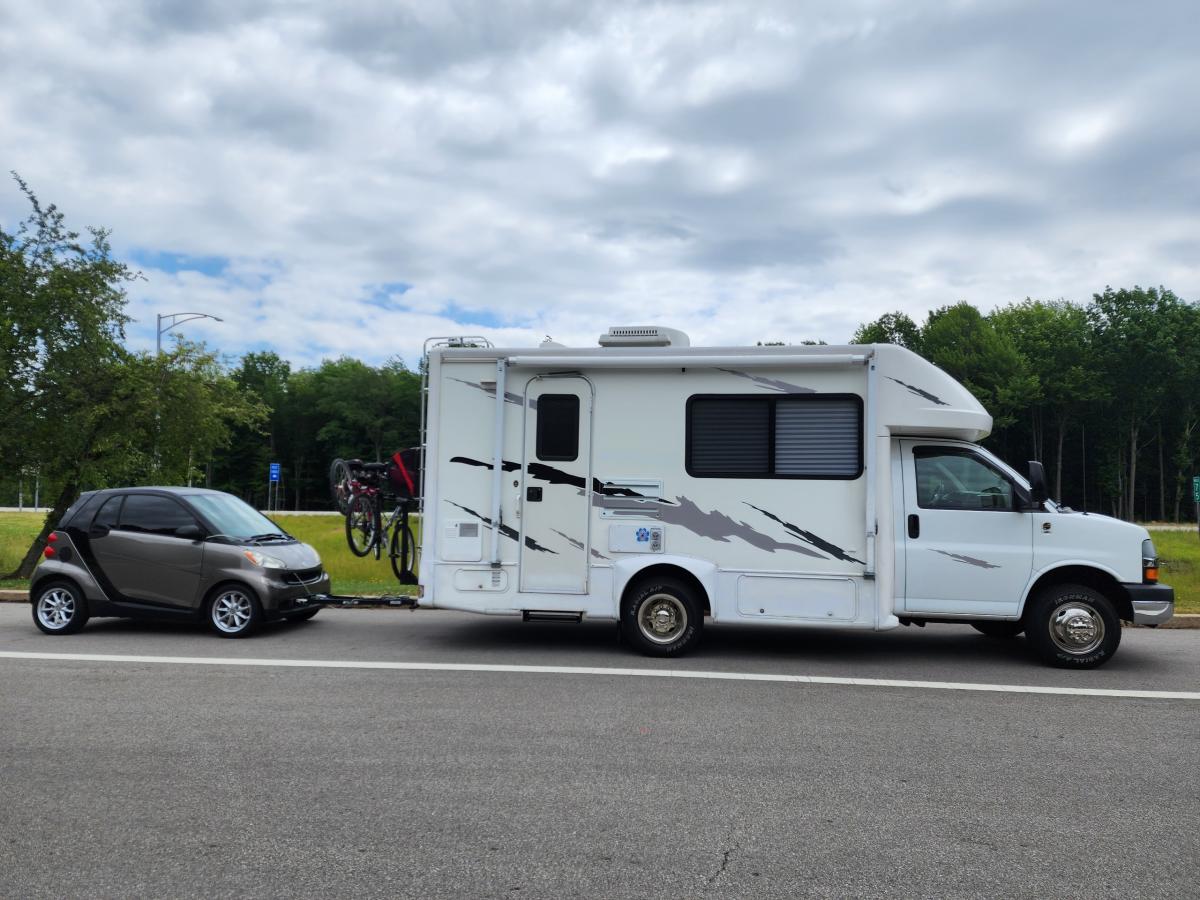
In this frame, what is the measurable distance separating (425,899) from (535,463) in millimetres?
5369

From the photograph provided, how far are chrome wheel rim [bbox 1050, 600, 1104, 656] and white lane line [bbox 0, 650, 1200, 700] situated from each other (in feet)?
2.55

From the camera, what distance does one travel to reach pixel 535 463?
28.2 feet

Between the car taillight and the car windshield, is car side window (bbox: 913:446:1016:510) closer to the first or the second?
the car taillight

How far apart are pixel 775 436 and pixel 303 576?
17.5 ft

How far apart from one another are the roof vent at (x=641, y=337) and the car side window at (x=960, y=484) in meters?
2.52

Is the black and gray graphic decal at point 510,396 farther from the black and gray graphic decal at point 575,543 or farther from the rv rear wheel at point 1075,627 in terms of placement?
the rv rear wheel at point 1075,627

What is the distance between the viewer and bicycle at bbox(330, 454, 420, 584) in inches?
391

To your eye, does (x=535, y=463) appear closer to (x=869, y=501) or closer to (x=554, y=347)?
(x=554, y=347)

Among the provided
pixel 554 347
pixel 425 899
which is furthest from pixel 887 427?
pixel 425 899

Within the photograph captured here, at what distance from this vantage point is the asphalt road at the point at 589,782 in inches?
147

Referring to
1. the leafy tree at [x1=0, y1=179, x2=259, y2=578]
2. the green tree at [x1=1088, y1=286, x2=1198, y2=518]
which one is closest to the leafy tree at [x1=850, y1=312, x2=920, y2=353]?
the green tree at [x1=1088, y1=286, x2=1198, y2=518]

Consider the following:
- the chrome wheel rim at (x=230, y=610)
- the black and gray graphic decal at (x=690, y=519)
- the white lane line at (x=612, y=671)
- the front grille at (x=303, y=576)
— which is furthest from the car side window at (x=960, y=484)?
the chrome wheel rim at (x=230, y=610)

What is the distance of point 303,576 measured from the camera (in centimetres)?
997

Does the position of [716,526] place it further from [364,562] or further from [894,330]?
[894,330]
